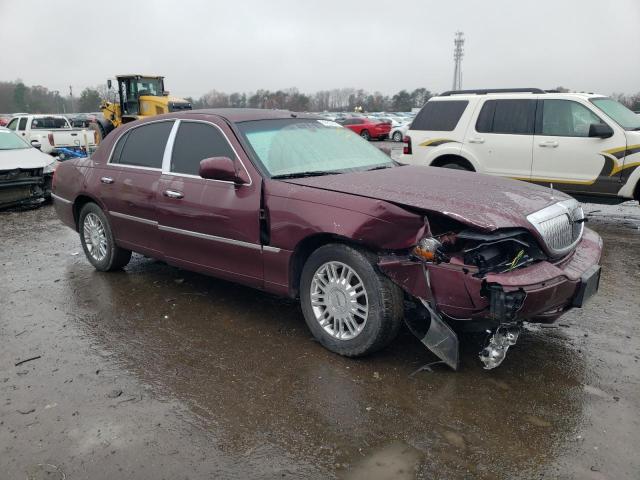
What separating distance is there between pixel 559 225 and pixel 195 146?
300 centimetres

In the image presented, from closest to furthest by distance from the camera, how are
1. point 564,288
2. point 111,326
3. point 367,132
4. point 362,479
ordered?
point 362,479 → point 564,288 → point 111,326 → point 367,132

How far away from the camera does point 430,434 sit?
2.90m

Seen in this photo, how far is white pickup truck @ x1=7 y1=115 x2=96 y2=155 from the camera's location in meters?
18.1

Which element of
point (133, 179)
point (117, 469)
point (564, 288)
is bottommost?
point (117, 469)

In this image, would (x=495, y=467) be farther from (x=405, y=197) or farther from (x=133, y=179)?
(x=133, y=179)

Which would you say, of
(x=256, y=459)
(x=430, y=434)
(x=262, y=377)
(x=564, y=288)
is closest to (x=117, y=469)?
(x=256, y=459)

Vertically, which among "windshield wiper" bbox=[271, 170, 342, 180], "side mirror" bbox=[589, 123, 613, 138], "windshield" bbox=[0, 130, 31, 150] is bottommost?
"windshield wiper" bbox=[271, 170, 342, 180]

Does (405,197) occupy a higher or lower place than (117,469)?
higher

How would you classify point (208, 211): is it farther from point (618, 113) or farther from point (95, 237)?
point (618, 113)

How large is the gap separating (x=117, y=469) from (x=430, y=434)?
1631 millimetres

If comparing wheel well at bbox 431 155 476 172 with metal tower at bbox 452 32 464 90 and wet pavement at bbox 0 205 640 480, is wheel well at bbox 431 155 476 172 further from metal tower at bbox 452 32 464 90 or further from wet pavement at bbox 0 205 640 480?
metal tower at bbox 452 32 464 90

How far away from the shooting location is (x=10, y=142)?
10648 millimetres

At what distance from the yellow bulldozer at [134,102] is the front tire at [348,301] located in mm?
18265

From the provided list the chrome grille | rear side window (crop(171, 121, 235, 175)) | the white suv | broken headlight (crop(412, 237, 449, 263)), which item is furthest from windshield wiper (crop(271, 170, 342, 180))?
the white suv
